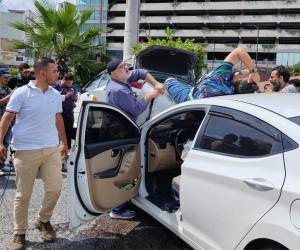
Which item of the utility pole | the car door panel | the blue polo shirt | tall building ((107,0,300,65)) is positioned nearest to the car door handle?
the car door panel

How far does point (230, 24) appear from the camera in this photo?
8406 cm

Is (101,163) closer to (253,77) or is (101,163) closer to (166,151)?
(166,151)

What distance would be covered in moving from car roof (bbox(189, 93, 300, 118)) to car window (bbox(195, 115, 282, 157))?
188mm

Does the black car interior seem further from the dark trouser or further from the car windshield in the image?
the dark trouser

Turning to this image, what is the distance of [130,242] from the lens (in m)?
4.24

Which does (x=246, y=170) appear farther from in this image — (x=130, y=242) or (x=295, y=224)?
(x=130, y=242)

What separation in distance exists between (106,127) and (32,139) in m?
0.69

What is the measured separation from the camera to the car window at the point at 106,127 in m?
3.95

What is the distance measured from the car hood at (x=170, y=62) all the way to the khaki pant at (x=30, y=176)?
4247 millimetres

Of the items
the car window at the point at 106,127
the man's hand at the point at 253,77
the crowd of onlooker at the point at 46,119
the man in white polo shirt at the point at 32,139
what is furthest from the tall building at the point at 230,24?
the man in white polo shirt at the point at 32,139

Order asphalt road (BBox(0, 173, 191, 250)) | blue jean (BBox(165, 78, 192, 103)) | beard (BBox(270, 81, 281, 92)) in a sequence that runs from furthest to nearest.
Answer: beard (BBox(270, 81, 281, 92)) → blue jean (BBox(165, 78, 192, 103)) → asphalt road (BBox(0, 173, 191, 250))

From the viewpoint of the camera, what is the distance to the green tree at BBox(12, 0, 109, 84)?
18.1m

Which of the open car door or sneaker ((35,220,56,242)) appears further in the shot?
sneaker ((35,220,56,242))

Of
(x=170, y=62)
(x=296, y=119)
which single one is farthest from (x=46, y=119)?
(x=170, y=62)
